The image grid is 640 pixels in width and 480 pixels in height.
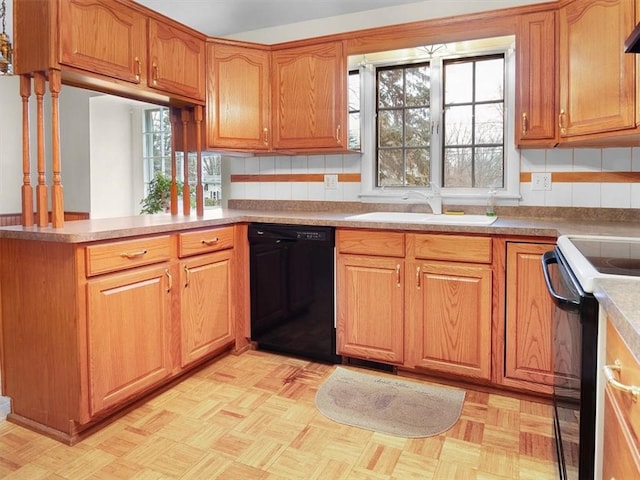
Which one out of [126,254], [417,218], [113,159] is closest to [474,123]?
[417,218]

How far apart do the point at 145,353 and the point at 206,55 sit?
1.82 meters

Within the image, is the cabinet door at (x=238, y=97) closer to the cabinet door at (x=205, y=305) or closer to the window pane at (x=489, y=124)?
the cabinet door at (x=205, y=305)

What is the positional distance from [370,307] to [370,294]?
2.8 inches

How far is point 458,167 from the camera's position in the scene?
3.00 metres

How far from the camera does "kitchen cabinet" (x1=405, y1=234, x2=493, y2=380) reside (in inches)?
89.4

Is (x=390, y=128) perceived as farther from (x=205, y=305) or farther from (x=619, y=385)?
(x=619, y=385)

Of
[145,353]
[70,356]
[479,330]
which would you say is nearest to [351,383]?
[479,330]

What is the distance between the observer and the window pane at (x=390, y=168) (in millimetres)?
3162

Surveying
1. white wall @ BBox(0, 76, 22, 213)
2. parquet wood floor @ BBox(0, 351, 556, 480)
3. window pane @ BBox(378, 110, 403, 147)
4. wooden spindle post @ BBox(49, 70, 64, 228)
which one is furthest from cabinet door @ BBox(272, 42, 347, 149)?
white wall @ BBox(0, 76, 22, 213)

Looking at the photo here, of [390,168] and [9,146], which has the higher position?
[9,146]

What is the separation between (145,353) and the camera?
2162 mm

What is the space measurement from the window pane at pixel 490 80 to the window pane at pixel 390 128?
0.52 metres

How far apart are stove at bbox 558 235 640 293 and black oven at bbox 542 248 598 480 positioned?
41 mm

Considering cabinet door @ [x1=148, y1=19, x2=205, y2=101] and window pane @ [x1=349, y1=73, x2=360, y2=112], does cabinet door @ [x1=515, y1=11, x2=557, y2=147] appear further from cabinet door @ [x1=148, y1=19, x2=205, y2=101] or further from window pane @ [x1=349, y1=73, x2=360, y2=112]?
cabinet door @ [x1=148, y1=19, x2=205, y2=101]
